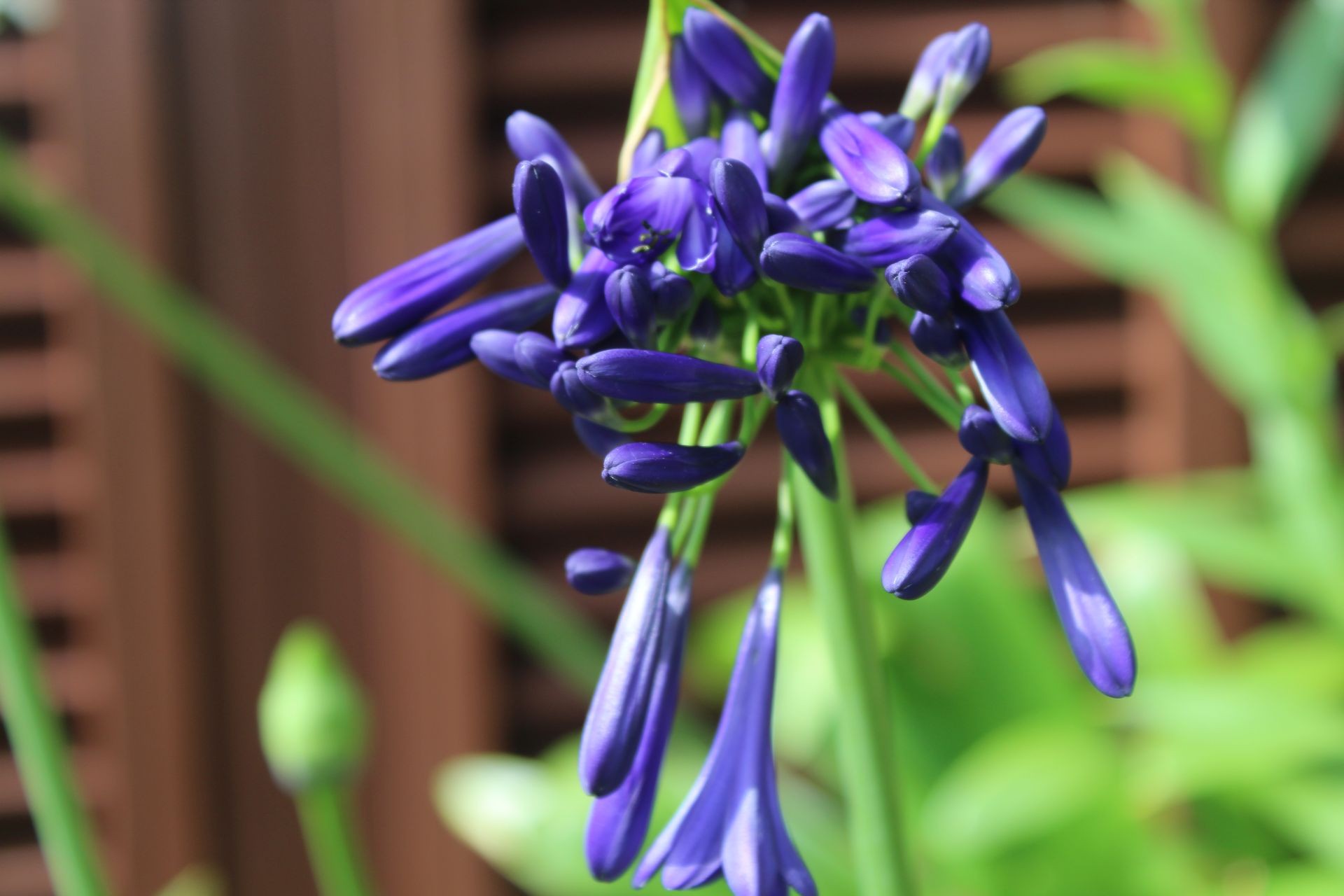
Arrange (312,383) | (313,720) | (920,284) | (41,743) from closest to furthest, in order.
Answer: (920,284)
(41,743)
(313,720)
(312,383)

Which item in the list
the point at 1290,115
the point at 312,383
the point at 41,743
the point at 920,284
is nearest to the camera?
the point at 920,284

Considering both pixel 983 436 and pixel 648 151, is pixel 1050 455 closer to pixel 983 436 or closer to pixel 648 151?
pixel 983 436

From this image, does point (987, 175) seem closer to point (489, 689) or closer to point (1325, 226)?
point (489, 689)

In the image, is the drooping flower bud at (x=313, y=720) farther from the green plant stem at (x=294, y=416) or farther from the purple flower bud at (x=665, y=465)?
the purple flower bud at (x=665, y=465)

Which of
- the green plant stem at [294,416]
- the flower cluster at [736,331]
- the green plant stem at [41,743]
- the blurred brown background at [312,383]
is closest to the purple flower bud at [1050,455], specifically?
the flower cluster at [736,331]

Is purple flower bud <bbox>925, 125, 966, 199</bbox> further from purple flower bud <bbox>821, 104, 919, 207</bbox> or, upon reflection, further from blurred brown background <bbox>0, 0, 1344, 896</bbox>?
blurred brown background <bbox>0, 0, 1344, 896</bbox>

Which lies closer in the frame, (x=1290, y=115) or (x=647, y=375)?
(x=647, y=375)

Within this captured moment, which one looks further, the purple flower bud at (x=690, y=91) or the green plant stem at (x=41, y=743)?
the green plant stem at (x=41, y=743)

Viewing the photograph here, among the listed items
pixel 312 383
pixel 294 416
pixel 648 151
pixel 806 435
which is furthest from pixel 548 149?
pixel 312 383
